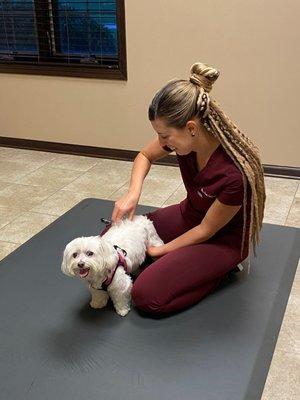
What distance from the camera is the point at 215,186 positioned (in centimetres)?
173

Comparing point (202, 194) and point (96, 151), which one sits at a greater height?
point (202, 194)

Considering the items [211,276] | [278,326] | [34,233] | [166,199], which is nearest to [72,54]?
[166,199]

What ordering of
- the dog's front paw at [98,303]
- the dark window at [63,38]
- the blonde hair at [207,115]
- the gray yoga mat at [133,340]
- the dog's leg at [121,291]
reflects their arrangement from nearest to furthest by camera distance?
the gray yoga mat at [133,340], the blonde hair at [207,115], the dog's leg at [121,291], the dog's front paw at [98,303], the dark window at [63,38]

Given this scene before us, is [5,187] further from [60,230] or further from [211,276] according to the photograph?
[211,276]

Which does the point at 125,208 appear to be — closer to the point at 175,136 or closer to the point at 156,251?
the point at 156,251

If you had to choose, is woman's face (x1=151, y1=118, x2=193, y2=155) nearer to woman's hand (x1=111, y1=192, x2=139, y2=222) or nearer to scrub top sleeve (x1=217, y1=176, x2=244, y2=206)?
scrub top sleeve (x1=217, y1=176, x2=244, y2=206)

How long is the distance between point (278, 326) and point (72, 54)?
8.45ft

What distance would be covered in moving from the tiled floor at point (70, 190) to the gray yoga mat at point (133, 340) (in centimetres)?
15

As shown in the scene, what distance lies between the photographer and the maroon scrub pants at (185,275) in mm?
1737

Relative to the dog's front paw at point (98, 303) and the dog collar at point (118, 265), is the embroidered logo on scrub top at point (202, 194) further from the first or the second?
the dog's front paw at point (98, 303)

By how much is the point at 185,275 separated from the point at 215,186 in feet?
1.13

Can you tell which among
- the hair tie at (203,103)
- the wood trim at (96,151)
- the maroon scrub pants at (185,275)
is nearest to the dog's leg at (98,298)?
the maroon scrub pants at (185,275)

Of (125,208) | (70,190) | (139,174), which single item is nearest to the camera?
(125,208)

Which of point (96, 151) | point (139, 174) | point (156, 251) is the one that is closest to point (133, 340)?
point (156, 251)
